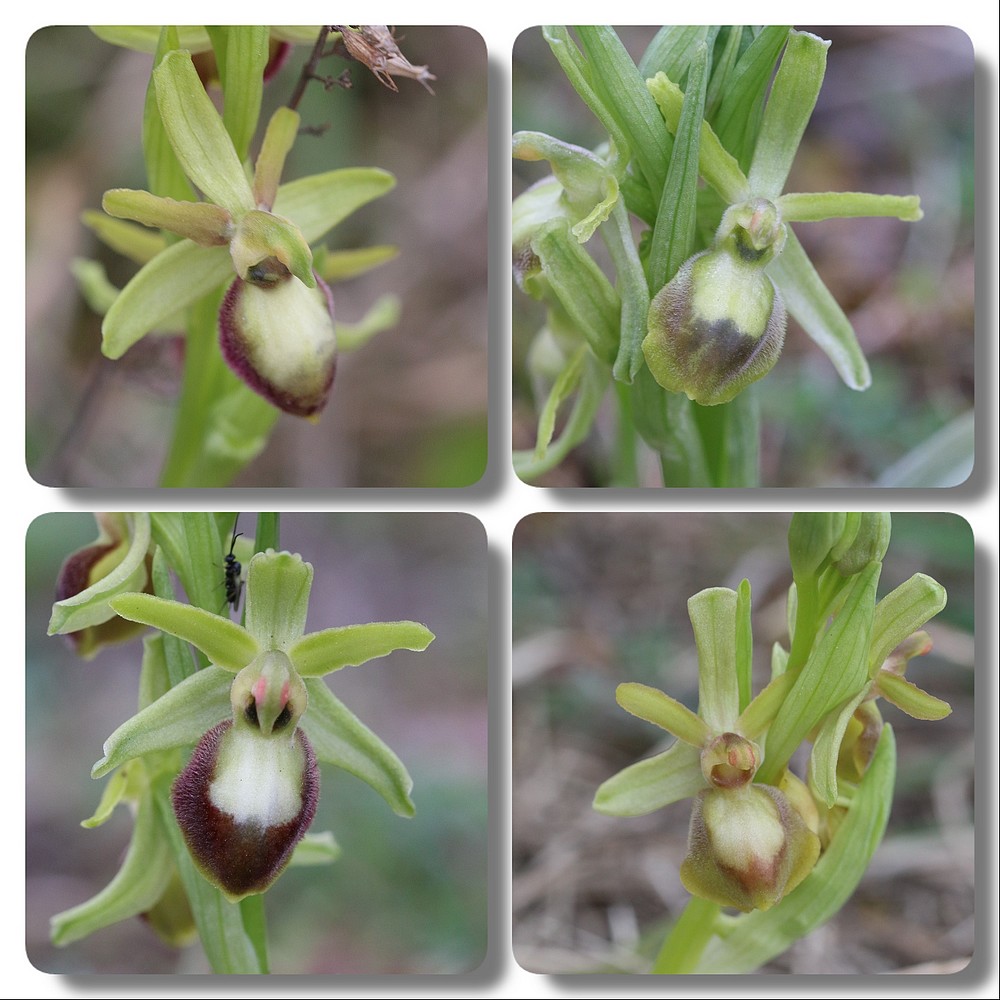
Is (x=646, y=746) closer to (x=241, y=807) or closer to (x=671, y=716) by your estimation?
(x=671, y=716)

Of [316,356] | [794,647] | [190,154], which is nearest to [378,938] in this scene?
[794,647]

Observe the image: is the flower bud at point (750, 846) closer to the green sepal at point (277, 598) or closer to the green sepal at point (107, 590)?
the green sepal at point (277, 598)

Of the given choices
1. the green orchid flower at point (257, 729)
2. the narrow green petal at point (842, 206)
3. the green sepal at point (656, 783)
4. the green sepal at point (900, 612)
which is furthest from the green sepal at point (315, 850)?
the narrow green petal at point (842, 206)

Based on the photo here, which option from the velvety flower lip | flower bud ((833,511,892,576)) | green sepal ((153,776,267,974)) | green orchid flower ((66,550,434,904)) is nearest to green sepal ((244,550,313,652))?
green orchid flower ((66,550,434,904))

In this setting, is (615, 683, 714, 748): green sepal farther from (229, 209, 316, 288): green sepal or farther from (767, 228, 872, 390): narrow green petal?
(229, 209, 316, 288): green sepal

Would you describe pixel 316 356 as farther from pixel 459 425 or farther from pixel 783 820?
pixel 783 820
